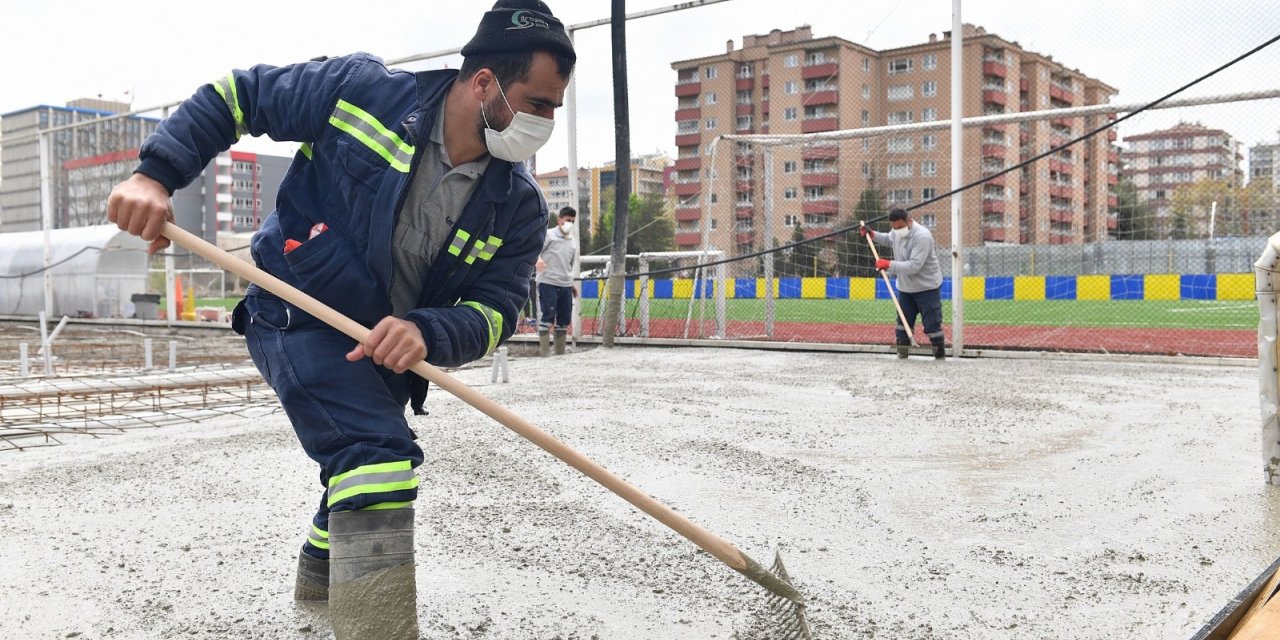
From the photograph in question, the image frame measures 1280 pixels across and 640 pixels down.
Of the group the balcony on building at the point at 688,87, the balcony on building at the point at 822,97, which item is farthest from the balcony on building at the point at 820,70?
the balcony on building at the point at 688,87

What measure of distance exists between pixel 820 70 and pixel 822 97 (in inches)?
114

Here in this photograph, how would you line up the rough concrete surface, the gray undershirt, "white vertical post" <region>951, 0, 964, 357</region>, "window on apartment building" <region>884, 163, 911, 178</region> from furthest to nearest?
"window on apartment building" <region>884, 163, 911, 178</region> < "white vertical post" <region>951, 0, 964, 357</region> < the rough concrete surface < the gray undershirt

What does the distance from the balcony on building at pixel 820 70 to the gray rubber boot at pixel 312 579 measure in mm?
14653

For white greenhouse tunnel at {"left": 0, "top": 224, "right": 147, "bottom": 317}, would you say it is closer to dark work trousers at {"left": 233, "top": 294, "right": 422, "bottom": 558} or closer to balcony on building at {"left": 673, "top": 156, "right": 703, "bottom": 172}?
balcony on building at {"left": 673, "top": 156, "right": 703, "bottom": 172}

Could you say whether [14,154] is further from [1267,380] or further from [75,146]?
[1267,380]

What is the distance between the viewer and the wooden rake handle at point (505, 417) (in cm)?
209

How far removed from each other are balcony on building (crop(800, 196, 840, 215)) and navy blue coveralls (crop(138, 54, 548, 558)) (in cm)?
1166

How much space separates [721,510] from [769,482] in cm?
52

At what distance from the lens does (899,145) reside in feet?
41.4

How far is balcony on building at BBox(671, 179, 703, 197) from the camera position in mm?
13984

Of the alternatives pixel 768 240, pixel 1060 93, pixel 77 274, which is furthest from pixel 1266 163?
pixel 77 274

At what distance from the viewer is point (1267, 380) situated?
376cm

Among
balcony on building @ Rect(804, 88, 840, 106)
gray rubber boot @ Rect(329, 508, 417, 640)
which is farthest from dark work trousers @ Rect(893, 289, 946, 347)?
balcony on building @ Rect(804, 88, 840, 106)

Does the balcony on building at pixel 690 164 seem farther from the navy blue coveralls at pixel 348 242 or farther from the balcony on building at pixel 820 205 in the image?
the navy blue coveralls at pixel 348 242
